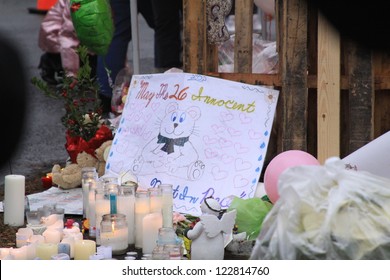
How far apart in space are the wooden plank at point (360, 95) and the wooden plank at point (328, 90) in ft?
0.21

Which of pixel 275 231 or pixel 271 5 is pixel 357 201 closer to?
pixel 275 231

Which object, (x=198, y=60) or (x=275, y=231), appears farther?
(x=198, y=60)

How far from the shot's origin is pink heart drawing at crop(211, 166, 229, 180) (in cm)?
484

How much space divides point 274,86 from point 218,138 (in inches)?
15.0

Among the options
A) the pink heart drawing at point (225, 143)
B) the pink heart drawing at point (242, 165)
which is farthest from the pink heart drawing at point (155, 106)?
the pink heart drawing at point (242, 165)

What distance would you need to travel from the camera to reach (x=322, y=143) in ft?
15.6

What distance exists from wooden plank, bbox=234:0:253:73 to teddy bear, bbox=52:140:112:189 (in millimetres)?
863

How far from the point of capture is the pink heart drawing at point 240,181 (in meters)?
4.77

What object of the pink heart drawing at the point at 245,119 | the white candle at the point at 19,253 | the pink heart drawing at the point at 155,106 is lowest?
the white candle at the point at 19,253

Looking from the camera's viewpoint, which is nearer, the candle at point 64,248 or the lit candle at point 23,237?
the candle at point 64,248

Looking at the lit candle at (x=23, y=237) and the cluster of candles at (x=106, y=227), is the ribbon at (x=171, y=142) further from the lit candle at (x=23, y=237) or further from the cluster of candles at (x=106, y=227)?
the lit candle at (x=23, y=237)
